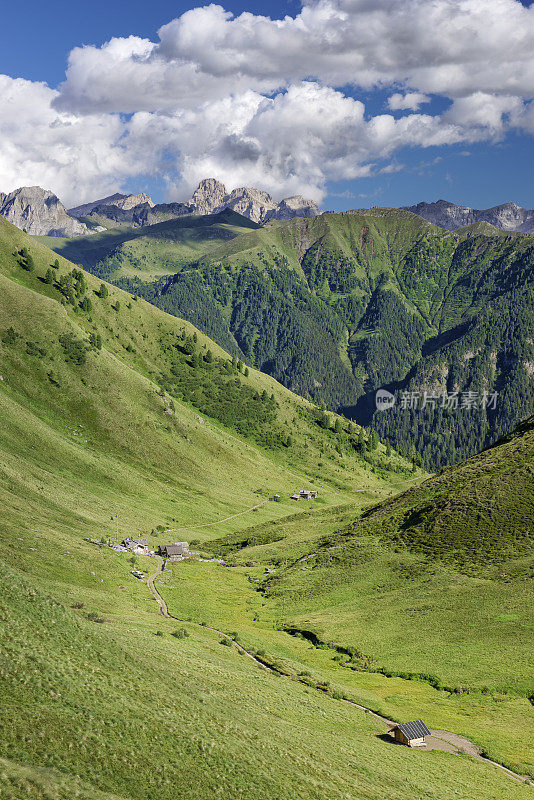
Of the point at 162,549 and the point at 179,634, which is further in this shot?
the point at 162,549

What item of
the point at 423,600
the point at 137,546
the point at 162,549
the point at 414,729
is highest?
the point at 414,729

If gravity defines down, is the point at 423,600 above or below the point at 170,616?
above

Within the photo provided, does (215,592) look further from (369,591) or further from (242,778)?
(242,778)

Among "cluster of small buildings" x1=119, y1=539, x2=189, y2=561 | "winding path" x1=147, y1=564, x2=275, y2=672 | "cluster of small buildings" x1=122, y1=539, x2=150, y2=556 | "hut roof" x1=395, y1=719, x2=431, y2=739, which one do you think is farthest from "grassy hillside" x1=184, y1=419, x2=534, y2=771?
"cluster of small buildings" x1=122, y1=539, x2=150, y2=556

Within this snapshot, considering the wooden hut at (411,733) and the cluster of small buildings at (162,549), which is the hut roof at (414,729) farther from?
the cluster of small buildings at (162,549)

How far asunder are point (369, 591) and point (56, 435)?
342 feet

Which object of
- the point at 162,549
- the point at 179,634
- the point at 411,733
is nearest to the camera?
the point at 411,733

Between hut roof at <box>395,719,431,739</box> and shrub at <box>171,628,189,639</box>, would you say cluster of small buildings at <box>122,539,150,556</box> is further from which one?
hut roof at <box>395,719,431,739</box>

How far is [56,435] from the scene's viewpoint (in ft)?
541

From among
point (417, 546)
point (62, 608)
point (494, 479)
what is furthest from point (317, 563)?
point (62, 608)

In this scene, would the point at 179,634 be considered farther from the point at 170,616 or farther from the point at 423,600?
the point at 423,600

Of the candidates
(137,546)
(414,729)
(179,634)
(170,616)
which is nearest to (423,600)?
(170,616)

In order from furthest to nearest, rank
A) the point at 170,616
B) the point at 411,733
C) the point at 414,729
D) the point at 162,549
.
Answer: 1. the point at 162,549
2. the point at 170,616
3. the point at 414,729
4. the point at 411,733

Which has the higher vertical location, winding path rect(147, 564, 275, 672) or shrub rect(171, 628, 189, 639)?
shrub rect(171, 628, 189, 639)
